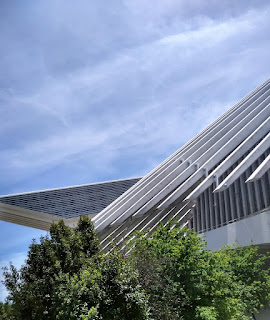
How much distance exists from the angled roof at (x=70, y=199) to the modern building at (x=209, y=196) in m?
0.09

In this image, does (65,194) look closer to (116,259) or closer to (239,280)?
(239,280)

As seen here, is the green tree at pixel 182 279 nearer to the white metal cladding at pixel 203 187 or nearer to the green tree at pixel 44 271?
the green tree at pixel 44 271

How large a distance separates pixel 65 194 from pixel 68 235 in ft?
58.2

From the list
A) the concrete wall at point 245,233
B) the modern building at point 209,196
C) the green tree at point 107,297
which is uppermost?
the modern building at point 209,196

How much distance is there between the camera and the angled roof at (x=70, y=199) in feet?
112

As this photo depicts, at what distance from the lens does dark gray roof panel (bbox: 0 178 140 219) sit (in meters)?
34.3

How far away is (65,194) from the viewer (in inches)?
1443

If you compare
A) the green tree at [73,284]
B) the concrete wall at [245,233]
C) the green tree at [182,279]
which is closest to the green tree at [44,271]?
the green tree at [73,284]

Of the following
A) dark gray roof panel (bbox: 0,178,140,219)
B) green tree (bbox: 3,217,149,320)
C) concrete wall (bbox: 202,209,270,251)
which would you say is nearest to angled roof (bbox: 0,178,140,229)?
dark gray roof panel (bbox: 0,178,140,219)

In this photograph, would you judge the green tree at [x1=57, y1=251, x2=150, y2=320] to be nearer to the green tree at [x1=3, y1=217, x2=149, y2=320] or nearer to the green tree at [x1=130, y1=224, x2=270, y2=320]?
the green tree at [x1=3, y1=217, x2=149, y2=320]

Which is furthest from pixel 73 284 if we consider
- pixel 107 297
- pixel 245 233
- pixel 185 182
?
pixel 185 182

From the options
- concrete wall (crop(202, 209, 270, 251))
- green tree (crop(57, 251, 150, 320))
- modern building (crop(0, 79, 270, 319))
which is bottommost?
green tree (crop(57, 251, 150, 320))

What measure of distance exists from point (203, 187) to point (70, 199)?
1768 cm

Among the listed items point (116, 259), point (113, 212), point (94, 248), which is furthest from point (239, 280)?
point (113, 212)
